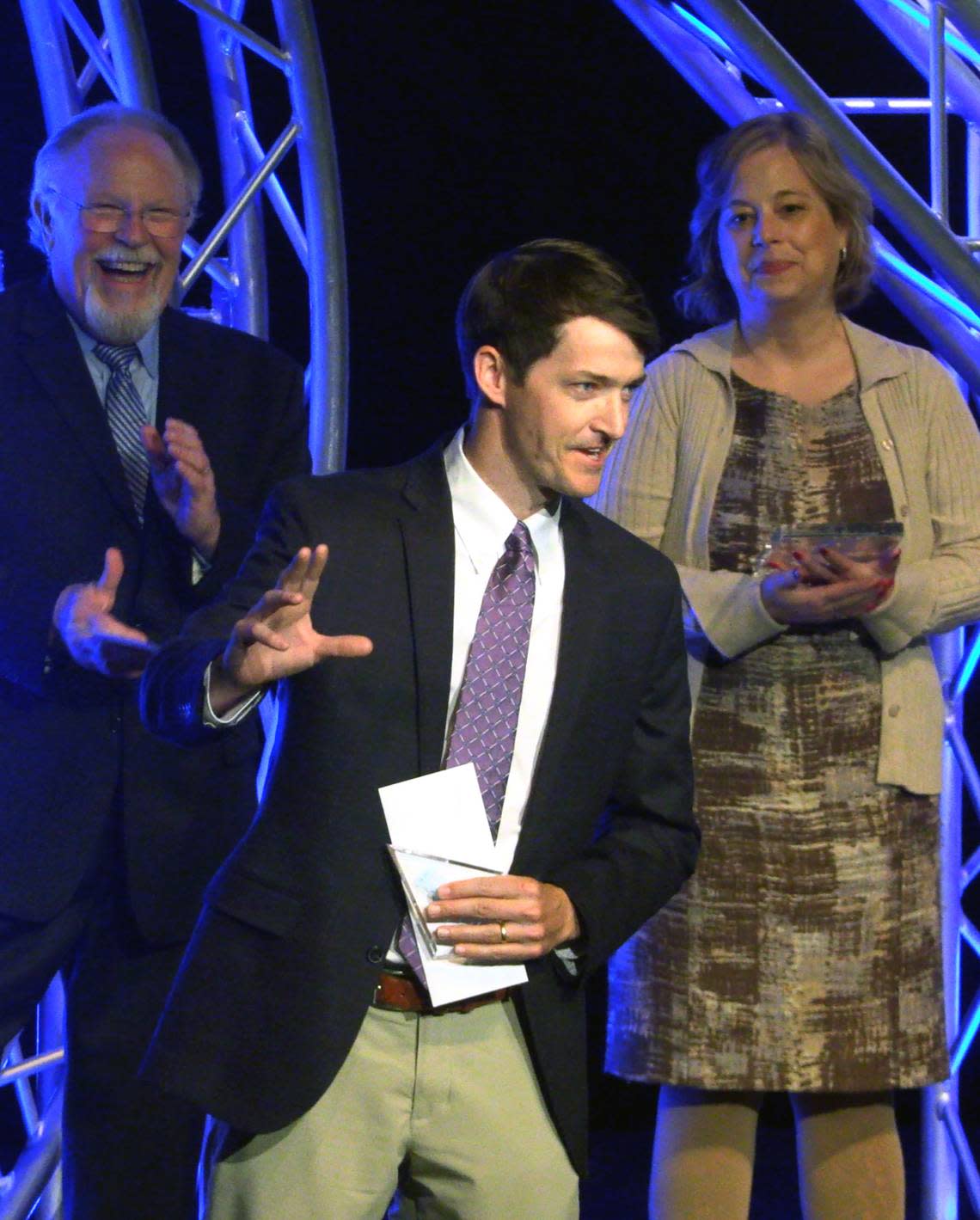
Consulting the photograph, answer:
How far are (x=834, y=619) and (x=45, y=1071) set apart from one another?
1.76 metres

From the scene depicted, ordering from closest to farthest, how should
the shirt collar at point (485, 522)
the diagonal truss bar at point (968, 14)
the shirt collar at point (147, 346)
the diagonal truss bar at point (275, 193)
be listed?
the shirt collar at point (485, 522) < the shirt collar at point (147, 346) < the diagonal truss bar at point (968, 14) < the diagonal truss bar at point (275, 193)

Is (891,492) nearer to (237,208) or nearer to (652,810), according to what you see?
(652,810)

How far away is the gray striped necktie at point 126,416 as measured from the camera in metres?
2.81

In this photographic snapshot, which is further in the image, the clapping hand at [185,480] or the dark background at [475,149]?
the dark background at [475,149]

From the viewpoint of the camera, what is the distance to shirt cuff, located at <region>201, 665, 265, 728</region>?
2.05 metres

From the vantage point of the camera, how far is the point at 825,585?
277cm

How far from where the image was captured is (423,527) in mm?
2238

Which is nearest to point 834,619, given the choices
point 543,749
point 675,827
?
point 675,827

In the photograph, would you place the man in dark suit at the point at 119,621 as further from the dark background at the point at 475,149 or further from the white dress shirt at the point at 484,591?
the dark background at the point at 475,149

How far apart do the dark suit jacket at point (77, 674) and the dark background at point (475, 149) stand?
1.73 m

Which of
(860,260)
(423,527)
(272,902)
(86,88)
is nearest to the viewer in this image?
(272,902)

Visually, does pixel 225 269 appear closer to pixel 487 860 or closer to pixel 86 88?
pixel 86 88

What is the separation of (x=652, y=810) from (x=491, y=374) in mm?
627

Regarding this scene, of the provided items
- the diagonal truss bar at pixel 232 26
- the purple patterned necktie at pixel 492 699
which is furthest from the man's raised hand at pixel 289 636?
the diagonal truss bar at pixel 232 26
